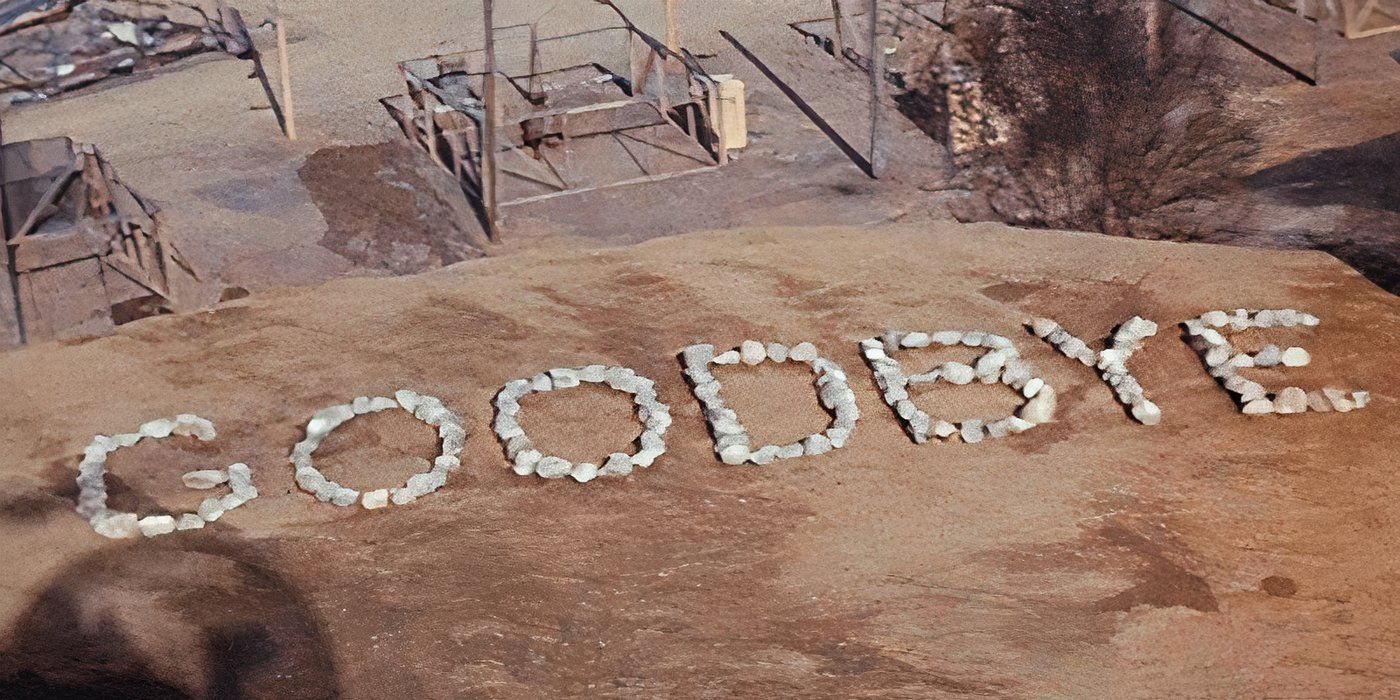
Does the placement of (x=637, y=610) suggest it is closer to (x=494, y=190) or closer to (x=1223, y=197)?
(x=494, y=190)

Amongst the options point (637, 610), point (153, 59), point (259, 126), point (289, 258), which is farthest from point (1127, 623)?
point (153, 59)

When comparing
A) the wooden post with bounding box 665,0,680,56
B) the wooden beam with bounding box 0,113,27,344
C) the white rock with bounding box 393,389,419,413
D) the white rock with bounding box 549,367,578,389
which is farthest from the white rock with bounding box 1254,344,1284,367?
the wooden beam with bounding box 0,113,27,344

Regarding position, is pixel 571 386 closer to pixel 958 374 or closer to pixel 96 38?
pixel 958 374

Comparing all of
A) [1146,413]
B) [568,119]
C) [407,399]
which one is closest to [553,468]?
[407,399]

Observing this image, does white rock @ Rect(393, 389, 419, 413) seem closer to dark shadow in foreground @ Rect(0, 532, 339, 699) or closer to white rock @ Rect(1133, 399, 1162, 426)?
dark shadow in foreground @ Rect(0, 532, 339, 699)

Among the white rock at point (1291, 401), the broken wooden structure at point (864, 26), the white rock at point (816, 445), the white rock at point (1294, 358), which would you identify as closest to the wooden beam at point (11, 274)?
the white rock at point (816, 445)

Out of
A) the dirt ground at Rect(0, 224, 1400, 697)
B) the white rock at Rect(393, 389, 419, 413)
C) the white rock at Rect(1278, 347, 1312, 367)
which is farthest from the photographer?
the white rock at Rect(1278, 347, 1312, 367)

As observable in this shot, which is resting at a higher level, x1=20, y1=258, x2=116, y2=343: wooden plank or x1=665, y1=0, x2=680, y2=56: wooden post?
x1=665, y1=0, x2=680, y2=56: wooden post
